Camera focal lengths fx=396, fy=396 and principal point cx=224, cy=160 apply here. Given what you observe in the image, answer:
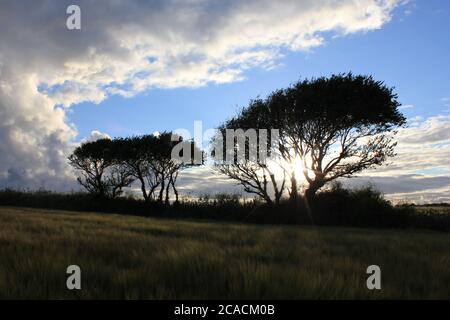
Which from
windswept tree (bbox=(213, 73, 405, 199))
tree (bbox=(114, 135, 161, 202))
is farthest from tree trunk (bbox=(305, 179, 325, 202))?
tree (bbox=(114, 135, 161, 202))

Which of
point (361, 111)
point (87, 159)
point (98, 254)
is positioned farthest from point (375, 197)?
point (87, 159)

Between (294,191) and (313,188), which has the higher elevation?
(313,188)

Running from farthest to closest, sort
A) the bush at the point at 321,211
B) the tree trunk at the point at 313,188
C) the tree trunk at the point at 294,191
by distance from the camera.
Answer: the tree trunk at the point at 294,191 → the tree trunk at the point at 313,188 → the bush at the point at 321,211

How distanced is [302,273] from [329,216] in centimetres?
3346

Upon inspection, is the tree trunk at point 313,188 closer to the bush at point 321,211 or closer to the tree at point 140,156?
the bush at point 321,211

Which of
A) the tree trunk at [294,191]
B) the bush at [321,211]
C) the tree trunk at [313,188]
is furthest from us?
the tree trunk at [294,191]

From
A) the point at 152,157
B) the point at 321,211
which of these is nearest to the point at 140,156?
the point at 152,157

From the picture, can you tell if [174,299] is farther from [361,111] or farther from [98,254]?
[361,111]

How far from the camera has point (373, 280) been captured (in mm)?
4875

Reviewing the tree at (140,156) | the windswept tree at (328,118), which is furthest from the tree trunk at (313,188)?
the tree at (140,156)

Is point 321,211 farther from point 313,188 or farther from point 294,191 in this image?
point 294,191

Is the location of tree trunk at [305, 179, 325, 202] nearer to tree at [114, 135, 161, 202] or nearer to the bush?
the bush

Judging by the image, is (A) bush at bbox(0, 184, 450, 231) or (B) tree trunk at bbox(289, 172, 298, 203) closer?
(A) bush at bbox(0, 184, 450, 231)

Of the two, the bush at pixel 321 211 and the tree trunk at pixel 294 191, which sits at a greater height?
the tree trunk at pixel 294 191
